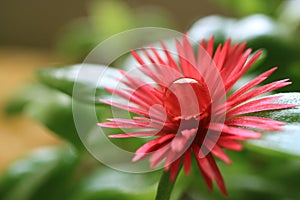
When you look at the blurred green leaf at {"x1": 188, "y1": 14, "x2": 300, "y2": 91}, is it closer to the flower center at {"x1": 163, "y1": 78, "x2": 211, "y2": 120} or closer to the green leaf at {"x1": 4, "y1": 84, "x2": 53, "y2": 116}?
the flower center at {"x1": 163, "y1": 78, "x2": 211, "y2": 120}

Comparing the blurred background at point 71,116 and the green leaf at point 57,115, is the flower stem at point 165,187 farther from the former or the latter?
the green leaf at point 57,115

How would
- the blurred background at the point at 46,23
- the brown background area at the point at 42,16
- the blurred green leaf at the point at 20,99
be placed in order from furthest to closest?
the brown background area at the point at 42,16 → the blurred background at the point at 46,23 → the blurred green leaf at the point at 20,99

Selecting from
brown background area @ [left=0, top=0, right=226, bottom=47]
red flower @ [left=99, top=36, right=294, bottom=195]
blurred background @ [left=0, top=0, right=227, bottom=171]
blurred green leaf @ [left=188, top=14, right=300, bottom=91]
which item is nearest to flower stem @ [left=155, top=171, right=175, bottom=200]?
red flower @ [left=99, top=36, right=294, bottom=195]

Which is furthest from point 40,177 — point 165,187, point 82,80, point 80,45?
point 80,45

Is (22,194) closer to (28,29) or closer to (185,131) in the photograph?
(185,131)

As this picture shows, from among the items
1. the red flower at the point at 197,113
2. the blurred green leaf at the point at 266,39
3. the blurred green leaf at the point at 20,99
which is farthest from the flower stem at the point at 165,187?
the blurred green leaf at the point at 20,99

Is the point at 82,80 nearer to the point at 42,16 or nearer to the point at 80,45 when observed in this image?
the point at 80,45
